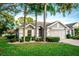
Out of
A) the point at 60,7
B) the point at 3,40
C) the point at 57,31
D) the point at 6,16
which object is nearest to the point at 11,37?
the point at 3,40

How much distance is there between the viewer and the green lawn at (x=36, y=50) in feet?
13.9

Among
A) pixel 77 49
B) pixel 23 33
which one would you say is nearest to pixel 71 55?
pixel 77 49

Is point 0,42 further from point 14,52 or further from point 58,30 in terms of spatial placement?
point 58,30

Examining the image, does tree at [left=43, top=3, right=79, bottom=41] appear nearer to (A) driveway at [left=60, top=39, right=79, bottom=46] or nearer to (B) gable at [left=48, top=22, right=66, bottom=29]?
(B) gable at [left=48, top=22, right=66, bottom=29]

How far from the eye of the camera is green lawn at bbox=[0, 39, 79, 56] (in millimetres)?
4242

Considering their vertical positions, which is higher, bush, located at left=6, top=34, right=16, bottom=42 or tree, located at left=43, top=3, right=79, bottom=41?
tree, located at left=43, top=3, right=79, bottom=41

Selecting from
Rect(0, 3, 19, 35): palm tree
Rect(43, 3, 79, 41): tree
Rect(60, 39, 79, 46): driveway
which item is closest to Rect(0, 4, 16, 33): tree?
Rect(0, 3, 19, 35): palm tree

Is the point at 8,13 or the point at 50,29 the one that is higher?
the point at 8,13

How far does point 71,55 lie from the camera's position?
13.9 ft

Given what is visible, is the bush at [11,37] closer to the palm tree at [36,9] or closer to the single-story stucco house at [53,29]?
the single-story stucco house at [53,29]

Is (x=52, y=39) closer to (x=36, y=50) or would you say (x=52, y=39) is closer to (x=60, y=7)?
(x=36, y=50)

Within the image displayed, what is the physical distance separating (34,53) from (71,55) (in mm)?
514

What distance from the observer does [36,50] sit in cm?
427

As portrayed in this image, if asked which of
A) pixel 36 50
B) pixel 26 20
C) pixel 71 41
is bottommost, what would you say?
pixel 36 50
